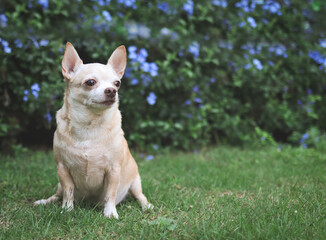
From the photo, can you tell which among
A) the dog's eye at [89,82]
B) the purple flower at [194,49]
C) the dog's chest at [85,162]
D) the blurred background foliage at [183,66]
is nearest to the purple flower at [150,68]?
the blurred background foliage at [183,66]

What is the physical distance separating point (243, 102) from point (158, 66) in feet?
5.30

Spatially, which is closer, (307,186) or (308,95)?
(307,186)

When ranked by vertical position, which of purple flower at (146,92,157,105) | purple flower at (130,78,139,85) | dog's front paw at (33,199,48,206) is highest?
purple flower at (130,78,139,85)

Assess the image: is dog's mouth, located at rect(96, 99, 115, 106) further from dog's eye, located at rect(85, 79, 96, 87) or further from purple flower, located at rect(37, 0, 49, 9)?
purple flower, located at rect(37, 0, 49, 9)

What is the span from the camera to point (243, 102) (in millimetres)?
5277

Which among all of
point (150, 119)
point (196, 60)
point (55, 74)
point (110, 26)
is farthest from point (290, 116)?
point (55, 74)

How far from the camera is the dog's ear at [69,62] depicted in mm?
2535

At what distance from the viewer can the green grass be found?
2.12 m

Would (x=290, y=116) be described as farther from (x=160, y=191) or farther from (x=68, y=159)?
(x=68, y=159)

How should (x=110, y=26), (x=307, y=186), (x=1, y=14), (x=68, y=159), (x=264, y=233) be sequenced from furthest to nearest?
(x=110, y=26) < (x=1, y=14) < (x=307, y=186) < (x=68, y=159) < (x=264, y=233)

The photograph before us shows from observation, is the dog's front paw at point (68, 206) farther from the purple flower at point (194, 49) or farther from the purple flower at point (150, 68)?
the purple flower at point (194, 49)

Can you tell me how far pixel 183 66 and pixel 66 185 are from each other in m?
2.59

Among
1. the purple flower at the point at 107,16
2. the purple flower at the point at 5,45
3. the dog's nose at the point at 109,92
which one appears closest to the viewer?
the dog's nose at the point at 109,92

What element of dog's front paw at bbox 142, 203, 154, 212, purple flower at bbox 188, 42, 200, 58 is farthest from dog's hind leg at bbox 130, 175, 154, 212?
purple flower at bbox 188, 42, 200, 58
